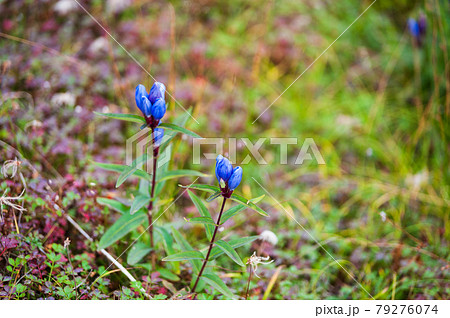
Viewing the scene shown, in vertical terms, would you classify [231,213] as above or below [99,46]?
below

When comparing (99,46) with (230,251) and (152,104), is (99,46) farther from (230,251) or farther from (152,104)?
(230,251)

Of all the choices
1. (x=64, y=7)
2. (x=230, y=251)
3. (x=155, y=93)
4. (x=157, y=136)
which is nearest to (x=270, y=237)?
(x=230, y=251)

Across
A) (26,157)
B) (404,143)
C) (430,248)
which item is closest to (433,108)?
(404,143)

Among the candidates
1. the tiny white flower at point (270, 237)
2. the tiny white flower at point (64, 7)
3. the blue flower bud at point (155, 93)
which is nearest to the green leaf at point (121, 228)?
the blue flower bud at point (155, 93)

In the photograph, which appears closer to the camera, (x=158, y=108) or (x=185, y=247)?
(x=158, y=108)

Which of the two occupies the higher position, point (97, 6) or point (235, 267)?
point (97, 6)

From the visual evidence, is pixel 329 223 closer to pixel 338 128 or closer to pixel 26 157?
pixel 338 128

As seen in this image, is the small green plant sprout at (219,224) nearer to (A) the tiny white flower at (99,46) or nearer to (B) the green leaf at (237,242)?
(B) the green leaf at (237,242)
